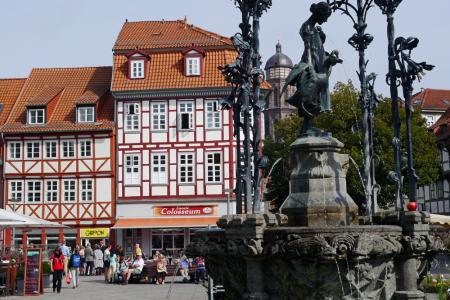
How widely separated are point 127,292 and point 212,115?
21066mm

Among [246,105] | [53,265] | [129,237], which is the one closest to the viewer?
[246,105]

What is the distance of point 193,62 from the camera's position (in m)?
45.2

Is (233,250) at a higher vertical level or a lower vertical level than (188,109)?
lower

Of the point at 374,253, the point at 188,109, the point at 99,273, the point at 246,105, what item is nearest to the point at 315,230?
the point at 374,253

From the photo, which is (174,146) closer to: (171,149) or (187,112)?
(171,149)

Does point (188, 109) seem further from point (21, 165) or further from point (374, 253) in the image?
point (374, 253)

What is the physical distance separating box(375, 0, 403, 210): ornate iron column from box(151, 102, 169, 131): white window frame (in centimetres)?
2854

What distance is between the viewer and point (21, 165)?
45.1 m

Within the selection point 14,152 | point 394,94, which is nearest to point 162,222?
point 14,152

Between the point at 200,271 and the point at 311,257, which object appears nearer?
the point at 311,257

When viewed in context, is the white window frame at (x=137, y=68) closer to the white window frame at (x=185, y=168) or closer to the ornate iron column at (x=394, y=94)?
the white window frame at (x=185, y=168)

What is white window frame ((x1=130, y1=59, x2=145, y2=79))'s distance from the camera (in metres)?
45.3

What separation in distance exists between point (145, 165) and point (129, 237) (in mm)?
4194

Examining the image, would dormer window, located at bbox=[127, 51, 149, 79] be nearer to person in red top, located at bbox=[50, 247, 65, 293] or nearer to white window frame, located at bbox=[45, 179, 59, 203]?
white window frame, located at bbox=[45, 179, 59, 203]
